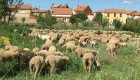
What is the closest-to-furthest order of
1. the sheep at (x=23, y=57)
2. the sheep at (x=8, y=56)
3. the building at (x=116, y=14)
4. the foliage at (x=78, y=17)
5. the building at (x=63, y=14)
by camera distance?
1. the sheep at (x=8, y=56)
2. the sheep at (x=23, y=57)
3. the foliage at (x=78, y=17)
4. the building at (x=63, y=14)
5. the building at (x=116, y=14)

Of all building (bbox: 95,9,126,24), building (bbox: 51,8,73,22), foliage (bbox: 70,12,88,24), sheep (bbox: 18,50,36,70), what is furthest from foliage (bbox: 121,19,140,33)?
building (bbox: 95,9,126,24)

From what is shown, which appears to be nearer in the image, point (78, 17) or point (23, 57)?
point (23, 57)

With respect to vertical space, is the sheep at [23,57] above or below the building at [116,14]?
below

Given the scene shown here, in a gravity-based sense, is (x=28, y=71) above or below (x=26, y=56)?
below

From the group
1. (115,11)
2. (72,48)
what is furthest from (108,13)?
(72,48)

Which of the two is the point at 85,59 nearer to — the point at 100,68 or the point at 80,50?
the point at 100,68

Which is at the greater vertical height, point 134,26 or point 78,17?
point 78,17

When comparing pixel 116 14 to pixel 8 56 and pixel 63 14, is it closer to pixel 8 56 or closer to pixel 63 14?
pixel 63 14

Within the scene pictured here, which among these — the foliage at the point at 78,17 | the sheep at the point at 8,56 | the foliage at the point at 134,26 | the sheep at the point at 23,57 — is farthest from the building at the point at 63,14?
the sheep at the point at 8,56

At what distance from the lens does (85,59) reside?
24.6ft

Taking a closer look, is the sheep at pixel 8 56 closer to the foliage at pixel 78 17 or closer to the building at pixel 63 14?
the foliage at pixel 78 17

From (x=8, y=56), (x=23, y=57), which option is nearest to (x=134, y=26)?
(x=23, y=57)

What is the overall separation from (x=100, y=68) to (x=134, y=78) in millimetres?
1593

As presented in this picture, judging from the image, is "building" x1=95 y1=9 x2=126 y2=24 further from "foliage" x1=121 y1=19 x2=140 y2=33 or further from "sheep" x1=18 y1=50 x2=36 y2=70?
"sheep" x1=18 y1=50 x2=36 y2=70
